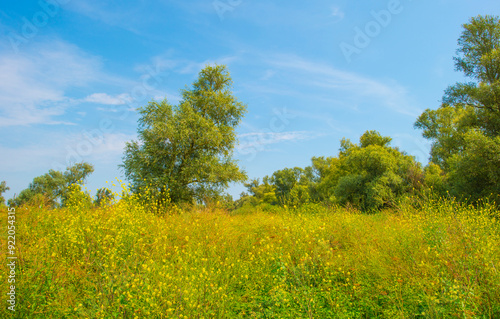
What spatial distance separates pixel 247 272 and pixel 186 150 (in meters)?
14.9

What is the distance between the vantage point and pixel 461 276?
4.08 metres

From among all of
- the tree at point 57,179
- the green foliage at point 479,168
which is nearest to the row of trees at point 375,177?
the green foliage at point 479,168

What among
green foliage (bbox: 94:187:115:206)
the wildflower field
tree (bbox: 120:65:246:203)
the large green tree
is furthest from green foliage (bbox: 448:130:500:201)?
green foliage (bbox: 94:187:115:206)

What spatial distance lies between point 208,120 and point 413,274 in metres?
17.0

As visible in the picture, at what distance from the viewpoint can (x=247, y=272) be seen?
581 centimetres

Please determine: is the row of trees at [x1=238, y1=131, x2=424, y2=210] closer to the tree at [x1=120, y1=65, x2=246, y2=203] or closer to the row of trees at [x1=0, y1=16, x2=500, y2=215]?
the row of trees at [x1=0, y1=16, x2=500, y2=215]

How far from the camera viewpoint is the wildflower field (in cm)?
393

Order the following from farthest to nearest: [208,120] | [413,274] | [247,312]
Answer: [208,120]
[413,274]
[247,312]

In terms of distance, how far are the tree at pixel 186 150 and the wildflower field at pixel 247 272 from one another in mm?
10411

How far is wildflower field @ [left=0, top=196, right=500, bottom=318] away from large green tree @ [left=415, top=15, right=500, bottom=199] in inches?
384

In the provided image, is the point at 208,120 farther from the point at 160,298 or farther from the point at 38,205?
the point at 160,298

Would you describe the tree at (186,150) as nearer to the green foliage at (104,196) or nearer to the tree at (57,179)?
the green foliage at (104,196)

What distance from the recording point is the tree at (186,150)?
18578 mm

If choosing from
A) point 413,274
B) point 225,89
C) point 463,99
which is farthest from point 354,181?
point 413,274
